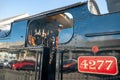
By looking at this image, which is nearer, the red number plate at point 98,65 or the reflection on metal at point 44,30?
the red number plate at point 98,65

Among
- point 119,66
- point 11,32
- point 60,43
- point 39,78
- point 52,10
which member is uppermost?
point 52,10

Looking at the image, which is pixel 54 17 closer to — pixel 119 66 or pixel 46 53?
pixel 46 53

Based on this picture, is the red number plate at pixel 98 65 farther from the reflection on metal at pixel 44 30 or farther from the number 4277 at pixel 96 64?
the reflection on metal at pixel 44 30

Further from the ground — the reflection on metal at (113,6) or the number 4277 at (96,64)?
the reflection on metal at (113,6)

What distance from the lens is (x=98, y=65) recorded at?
14.0 ft

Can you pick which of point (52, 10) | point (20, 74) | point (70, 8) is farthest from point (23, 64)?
point (70, 8)

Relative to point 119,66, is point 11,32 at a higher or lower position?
higher

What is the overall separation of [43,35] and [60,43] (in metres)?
0.93

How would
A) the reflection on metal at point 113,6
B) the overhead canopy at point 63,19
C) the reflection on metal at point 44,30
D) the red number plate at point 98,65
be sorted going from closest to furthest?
1. the red number plate at point 98,65
2. the overhead canopy at point 63,19
3. the reflection on metal at point 44,30
4. the reflection on metal at point 113,6

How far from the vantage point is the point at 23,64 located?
5.83 m

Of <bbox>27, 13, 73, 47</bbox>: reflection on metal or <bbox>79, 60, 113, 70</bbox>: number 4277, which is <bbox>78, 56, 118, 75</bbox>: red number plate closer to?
<bbox>79, 60, 113, 70</bbox>: number 4277

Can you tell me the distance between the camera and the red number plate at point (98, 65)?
4.04 m

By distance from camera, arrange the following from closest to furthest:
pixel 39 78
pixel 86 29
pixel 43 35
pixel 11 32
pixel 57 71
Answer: pixel 86 29 → pixel 57 71 → pixel 39 78 → pixel 43 35 → pixel 11 32

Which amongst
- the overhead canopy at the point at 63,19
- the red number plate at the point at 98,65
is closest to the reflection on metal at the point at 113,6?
the overhead canopy at the point at 63,19
